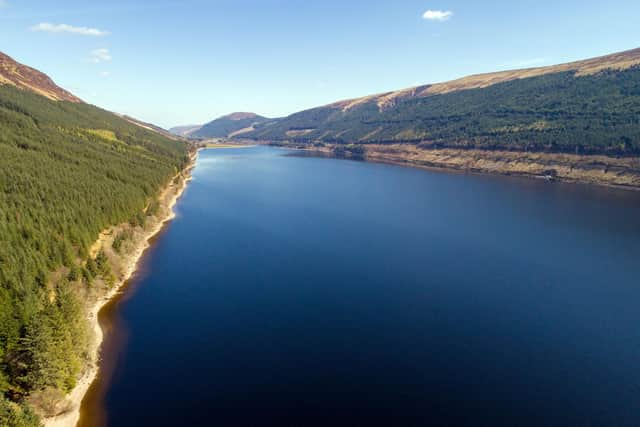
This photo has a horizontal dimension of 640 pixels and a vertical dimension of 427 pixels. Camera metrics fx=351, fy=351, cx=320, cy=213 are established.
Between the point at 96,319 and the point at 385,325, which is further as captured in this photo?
the point at 96,319

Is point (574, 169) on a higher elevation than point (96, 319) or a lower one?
higher

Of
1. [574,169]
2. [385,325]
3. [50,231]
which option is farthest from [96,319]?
[574,169]

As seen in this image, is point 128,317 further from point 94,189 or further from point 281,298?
point 94,189

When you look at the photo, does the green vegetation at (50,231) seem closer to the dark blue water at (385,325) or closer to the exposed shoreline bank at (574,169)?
the dark blue water at (385,325)

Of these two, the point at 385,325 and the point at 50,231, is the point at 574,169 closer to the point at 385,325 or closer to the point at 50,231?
the point at 385,325

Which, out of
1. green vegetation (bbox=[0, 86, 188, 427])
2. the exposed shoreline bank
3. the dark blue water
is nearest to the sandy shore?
green vegetation (bbox=[0, 86, 188, 427])

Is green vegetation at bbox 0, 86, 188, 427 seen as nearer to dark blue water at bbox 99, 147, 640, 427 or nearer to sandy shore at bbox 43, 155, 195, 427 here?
sandy shore at bbox 43, 155, 195, 427

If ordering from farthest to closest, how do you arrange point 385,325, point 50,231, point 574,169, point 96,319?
point 574,169, point 50,231, point 96,319, point 385,325

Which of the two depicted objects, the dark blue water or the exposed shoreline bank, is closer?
the dark blue water
